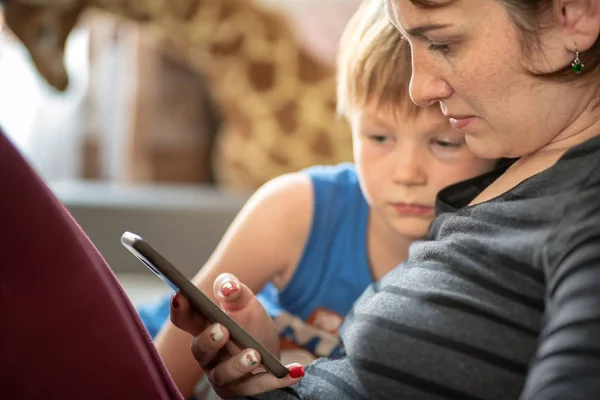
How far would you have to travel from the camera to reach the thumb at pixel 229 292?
0.77 meters

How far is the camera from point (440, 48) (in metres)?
0.66

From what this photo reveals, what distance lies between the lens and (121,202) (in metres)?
2.14

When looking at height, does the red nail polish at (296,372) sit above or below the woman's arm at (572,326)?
below

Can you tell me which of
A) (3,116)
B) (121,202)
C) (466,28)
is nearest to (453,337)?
(466,28)

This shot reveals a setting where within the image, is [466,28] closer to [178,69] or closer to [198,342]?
[198,342]

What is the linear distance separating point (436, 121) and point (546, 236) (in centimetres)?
32

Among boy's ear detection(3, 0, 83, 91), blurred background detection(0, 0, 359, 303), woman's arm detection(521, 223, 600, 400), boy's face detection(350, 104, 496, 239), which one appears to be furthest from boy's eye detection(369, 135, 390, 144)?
boy's ear detection(3, 0, 83, 91)

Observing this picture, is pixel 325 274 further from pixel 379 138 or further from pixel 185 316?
pixel 185 316

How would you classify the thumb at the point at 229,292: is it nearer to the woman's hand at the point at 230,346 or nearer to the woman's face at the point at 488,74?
the woman's hand at the point at 230,346

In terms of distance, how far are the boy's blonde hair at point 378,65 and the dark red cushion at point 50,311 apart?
0.42 meters

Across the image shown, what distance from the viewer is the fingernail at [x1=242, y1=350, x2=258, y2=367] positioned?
67 cm

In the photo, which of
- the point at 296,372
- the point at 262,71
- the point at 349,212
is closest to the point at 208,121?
the point at 262,71

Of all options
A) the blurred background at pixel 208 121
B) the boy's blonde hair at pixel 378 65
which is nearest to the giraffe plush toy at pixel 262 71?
the blurred background at pixel 208 121

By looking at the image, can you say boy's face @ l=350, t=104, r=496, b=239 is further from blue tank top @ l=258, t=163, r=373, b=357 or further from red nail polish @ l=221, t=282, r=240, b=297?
red nail polish @ l=221, t=282, r=240, b=297
